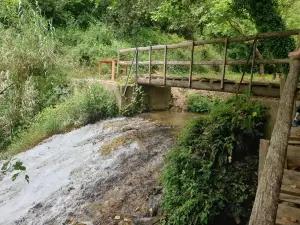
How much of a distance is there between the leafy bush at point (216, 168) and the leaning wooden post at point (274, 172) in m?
2.28

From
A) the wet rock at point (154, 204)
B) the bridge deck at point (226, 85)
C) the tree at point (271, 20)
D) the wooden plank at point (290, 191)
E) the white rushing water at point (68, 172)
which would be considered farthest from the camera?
the tree at point (271, 20)

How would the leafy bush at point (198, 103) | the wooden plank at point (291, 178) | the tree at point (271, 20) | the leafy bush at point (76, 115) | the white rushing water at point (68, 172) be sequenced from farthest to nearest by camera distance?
the leafy bush at point (198, 103) < the leafy bush at point (76, 115) < the tree at point (271, 20) < the white rushing water at point (68, 172) < the wooden plank at point (291, 178)

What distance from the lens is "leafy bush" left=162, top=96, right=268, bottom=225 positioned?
4590mm

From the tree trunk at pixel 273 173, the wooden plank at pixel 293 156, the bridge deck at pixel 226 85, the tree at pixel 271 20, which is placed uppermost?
the tree at pixel 271 20

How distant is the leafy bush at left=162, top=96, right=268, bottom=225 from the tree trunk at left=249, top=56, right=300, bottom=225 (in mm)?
2293

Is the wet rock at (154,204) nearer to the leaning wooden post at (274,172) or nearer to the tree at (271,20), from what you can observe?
the leaning wooden post at (274,172)

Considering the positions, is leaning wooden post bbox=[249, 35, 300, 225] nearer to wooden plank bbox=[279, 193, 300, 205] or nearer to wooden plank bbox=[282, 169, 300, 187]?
wooden plank bbox=[282, 169, 300, 187]

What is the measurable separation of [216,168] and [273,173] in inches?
120

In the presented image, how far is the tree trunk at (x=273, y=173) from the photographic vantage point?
1740 millimetres

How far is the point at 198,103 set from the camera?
1223 cm

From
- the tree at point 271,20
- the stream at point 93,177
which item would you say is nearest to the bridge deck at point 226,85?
the stream at point 93,177

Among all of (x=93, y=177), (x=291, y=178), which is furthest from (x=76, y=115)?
(x=291, y=178)

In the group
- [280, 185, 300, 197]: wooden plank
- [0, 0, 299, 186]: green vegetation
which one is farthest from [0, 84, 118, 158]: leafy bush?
[280, 185, 300, 197]: wooden plank

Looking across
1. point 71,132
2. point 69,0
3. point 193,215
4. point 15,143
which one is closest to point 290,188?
point 193,215
